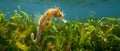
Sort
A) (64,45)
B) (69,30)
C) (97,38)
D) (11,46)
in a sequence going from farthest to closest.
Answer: (69,30) < (97,38) < (64,45) < (11,46)

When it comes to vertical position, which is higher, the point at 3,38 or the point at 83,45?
the point at 3,38

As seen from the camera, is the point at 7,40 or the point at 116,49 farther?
the point at 116,49

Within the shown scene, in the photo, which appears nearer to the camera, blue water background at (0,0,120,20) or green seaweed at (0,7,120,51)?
green seaweed at (0,7,120,51)

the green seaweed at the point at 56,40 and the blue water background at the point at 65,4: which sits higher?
the green seaweed at the point at 56,40

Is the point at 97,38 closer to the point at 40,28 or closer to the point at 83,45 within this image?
the point at 83,45

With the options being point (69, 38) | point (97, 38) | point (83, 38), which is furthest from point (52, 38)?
point (97, 38)

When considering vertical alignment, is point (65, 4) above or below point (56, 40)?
below

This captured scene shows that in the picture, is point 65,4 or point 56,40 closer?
point 56,40

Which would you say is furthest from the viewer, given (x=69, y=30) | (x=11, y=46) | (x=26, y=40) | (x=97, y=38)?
(x=69, y=30)

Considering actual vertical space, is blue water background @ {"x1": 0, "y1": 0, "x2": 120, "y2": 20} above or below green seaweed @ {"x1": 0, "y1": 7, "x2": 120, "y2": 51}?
below

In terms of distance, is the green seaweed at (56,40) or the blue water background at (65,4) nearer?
the green seaweed at (56,40)

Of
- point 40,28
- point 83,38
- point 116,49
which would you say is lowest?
point 116,49
